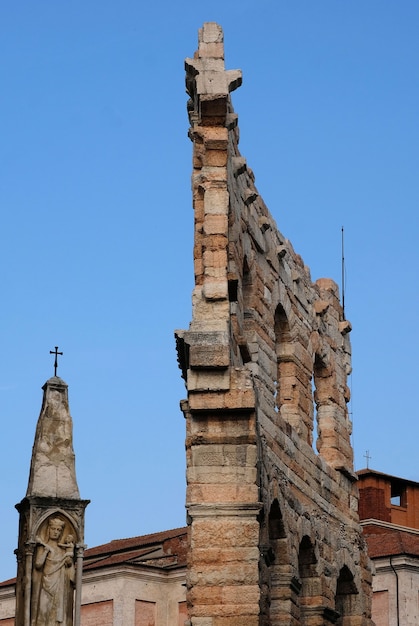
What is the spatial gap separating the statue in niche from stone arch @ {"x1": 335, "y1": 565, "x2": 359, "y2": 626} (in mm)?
9383

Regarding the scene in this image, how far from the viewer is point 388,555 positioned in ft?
119

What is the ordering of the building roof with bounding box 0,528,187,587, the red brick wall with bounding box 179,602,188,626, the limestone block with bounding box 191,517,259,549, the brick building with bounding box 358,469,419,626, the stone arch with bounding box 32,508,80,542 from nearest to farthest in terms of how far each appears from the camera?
the stone arch with bounding box 32,508,80,542 < the limestone block with bounding box 191,517,259,549 < the brick building with bounding box 358,469,419,626 < the red brick wall with bounding box 179,602,188,626 < the building roof with bounding box 0,528,187,587

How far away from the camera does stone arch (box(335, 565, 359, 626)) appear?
2386 cm

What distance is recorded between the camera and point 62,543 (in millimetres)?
15273

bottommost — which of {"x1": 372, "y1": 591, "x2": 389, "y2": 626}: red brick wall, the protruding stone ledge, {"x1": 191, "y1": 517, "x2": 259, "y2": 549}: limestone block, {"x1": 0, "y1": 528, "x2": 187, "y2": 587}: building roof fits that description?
{"x1": 191, "y1": 517, "x2": 259, "y2": 549}: limestone block

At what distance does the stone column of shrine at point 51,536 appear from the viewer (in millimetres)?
15023

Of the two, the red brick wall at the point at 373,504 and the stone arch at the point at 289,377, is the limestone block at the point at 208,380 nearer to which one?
the stone arch at the point at 289,377

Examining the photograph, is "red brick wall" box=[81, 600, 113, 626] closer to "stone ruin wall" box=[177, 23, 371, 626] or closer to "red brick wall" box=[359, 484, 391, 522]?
"red brick wall" box=[359, 484, 391, 522]

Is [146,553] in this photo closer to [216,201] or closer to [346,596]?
[346,596]

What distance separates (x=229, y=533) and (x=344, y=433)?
7.54 metres

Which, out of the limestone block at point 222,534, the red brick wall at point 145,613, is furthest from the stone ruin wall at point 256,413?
the red brick wall at point 145,613

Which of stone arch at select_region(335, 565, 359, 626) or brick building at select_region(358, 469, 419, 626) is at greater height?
brick building at select_region(358, 469, 419, 626)

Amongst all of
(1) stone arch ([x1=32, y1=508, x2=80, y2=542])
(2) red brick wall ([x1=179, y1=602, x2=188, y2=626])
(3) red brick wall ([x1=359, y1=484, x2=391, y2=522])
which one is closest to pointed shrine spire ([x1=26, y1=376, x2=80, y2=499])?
(1) stone arch ([x1=32, y1=508, x2=80, y2=542])

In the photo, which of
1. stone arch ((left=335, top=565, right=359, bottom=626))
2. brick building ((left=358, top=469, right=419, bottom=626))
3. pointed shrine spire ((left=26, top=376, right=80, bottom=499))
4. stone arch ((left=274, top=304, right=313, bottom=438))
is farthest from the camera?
brick building ((left=358, top=469, right=419, bottom=626))
